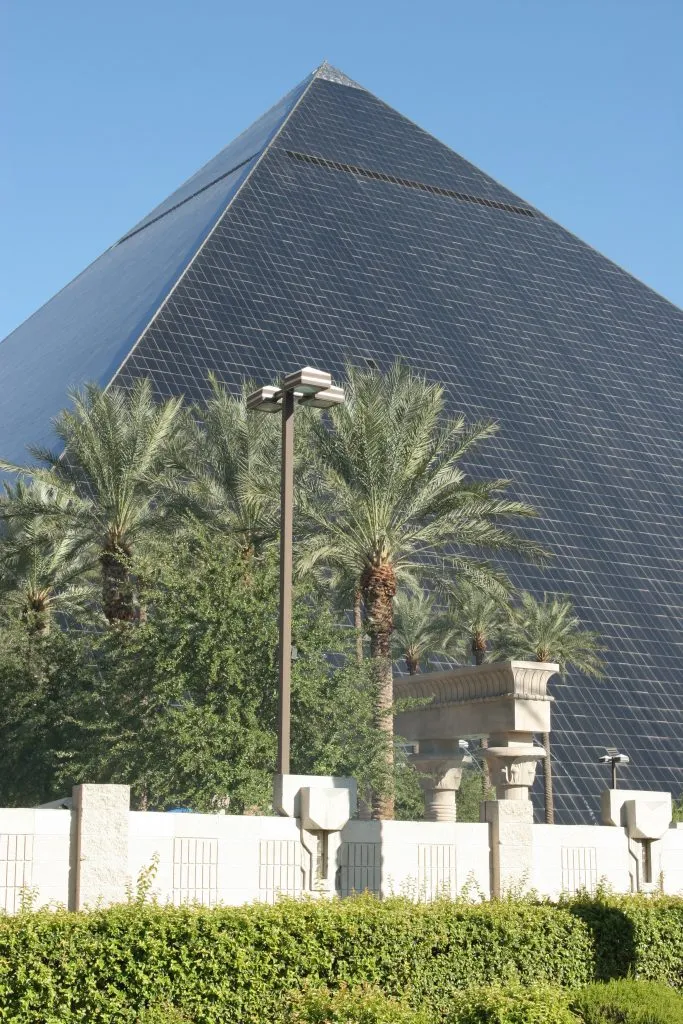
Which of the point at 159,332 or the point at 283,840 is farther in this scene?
the point at 159,332

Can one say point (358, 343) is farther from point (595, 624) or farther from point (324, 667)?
point (324, 667)

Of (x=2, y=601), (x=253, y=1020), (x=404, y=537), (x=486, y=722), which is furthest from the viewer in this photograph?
(x=2, y=601)

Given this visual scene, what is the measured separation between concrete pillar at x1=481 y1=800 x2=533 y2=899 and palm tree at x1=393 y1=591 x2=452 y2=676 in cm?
2499

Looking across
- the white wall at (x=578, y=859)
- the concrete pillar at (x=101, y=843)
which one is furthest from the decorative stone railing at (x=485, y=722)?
the concrete pillar at (x=101, y=843)

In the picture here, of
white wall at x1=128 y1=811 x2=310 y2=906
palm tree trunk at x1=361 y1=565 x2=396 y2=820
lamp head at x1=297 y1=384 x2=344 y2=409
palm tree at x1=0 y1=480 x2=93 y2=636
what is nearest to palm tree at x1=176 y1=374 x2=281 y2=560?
palm tree at x1=0 y1=480 x2=93 y2=636

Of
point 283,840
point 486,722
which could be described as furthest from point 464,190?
point 283,840

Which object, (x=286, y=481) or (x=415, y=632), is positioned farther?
(x=415, y=632)

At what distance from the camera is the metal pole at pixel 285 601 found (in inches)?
679

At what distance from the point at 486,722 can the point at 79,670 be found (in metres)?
10.6

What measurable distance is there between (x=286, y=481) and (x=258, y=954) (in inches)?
291

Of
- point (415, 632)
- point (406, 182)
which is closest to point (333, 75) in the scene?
point (406, 182)

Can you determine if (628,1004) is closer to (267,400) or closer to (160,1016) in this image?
(160,1016)

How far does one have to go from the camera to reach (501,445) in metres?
57.8

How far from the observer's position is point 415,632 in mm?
43250
